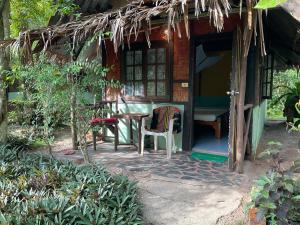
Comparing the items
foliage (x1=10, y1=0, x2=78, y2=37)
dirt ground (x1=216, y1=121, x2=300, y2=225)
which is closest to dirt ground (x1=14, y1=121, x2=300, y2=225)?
dirt ground (x1=216, y1=121, x2=300, y2=225)

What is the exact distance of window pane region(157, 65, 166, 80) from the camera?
227 inches

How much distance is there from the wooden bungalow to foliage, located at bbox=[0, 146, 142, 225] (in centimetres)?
184

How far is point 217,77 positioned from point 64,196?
7.13 metres

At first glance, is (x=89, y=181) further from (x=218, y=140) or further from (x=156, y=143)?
(x=218, y=140)

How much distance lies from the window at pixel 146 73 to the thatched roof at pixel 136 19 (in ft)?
4.38

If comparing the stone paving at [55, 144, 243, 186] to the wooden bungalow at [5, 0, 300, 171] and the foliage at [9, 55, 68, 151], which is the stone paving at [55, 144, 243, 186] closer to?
the wooden bungalow at [5, 0, 300, 171]

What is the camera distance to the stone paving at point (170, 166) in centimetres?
406

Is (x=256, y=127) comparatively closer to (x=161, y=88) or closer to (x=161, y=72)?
(x=161, y=88)

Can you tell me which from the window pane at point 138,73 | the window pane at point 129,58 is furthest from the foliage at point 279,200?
the window pane at point 129,58

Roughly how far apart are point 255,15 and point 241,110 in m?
1.48

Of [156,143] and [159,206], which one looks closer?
[159,206]

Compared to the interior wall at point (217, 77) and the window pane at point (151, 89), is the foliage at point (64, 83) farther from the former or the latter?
the interior wall at point (217, 77)

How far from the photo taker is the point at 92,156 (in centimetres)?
534

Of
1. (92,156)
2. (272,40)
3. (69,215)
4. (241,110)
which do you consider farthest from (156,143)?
(272,40)
